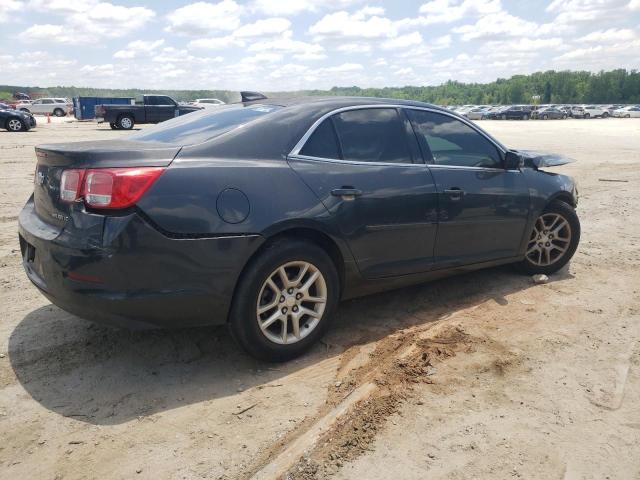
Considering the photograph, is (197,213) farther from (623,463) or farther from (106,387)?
(623,463)

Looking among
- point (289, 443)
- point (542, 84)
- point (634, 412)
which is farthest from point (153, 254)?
point (542, 84)

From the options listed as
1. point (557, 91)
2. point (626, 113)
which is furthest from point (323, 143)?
point (557, 91)

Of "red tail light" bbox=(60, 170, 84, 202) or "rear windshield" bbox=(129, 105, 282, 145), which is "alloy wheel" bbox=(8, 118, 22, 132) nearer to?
"rear windshield" bbox=(129, 105, 282, 145)

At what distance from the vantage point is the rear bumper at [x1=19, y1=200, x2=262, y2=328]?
9.50ft

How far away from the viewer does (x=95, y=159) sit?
117 inches

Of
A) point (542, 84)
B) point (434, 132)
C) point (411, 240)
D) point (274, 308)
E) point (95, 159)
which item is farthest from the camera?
point (542, 84)

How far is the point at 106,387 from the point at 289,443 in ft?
3.95

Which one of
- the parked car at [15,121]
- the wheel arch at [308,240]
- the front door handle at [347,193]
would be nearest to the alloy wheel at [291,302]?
the wheel arch at [308,240]

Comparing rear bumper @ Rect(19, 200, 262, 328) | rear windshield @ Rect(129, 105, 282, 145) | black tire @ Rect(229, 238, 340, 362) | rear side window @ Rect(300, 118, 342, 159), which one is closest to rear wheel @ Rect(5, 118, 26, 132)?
rear windshield @ Rect(129, 105, 282, 145)

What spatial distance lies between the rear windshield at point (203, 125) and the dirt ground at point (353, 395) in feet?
4.52

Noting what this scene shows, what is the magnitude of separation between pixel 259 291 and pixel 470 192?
80.2 inches

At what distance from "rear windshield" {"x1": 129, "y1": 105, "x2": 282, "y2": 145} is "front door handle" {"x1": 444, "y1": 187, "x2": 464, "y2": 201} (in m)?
1.44

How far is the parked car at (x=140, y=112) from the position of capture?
2731 cm

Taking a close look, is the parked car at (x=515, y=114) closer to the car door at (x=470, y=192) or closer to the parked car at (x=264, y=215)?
the car door at (x=470, y=192)
